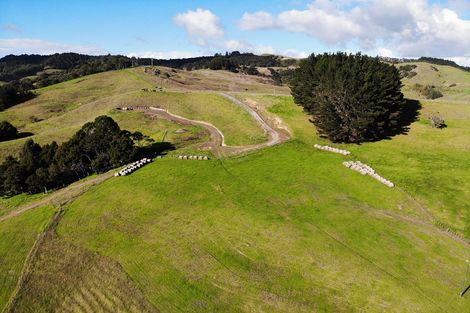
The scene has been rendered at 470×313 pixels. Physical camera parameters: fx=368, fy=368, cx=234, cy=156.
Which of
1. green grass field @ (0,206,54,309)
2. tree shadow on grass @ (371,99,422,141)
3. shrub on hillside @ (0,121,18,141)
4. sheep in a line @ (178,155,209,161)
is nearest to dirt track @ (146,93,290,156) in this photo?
sheep in a line @ (178,155,209,161)

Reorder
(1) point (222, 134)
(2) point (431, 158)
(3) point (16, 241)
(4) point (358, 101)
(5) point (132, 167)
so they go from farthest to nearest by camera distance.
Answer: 1. (1) point (222, 134)
2. (4) point (358, 101)
3. (5) point (132, 167)
4. (2) point (431, 158)
5. (3) point (16, 241)

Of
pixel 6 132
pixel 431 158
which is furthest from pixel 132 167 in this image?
pixel 431 158

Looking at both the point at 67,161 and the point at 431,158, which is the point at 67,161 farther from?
the point at 431,158

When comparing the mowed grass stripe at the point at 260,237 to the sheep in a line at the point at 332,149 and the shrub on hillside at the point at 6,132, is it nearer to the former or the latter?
the sheep in a line at the point at 332,149

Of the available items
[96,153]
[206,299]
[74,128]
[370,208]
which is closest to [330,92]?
[370,208]

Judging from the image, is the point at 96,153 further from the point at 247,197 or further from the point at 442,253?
the point at 442,253

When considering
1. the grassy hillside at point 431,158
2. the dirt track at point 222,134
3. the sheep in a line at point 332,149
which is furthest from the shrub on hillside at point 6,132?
the sheep in a line at point 332,149

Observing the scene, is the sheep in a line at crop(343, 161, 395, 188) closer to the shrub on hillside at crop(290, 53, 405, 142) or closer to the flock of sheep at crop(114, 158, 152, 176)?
the shrub on hillside at crop(290, 53, 405, 142)
